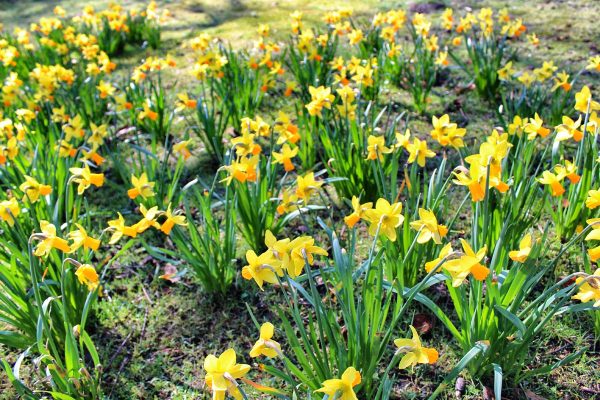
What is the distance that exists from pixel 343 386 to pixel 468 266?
0.46 m

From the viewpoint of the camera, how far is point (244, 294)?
7.63ft

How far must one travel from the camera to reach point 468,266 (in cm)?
134

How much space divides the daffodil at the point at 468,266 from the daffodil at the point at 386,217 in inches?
9.0

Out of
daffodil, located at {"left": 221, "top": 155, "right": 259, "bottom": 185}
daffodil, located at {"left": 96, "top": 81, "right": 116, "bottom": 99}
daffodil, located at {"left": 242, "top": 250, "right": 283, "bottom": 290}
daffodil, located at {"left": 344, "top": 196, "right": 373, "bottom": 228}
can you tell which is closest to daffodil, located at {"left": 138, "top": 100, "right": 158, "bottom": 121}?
daffodil, located at {"left": 96, "top": 81, "right": 116, "bottom": 99}

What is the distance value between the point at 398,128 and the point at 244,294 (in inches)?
72.0

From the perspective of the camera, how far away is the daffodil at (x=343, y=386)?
3.94 ft

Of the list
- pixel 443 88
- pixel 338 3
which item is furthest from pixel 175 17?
pixel 443 88

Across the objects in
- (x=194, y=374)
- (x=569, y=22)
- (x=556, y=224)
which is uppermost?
(x=569, y=22)

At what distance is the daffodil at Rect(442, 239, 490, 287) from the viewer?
1327 mm

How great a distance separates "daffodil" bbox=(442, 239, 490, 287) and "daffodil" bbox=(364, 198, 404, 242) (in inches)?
9.0

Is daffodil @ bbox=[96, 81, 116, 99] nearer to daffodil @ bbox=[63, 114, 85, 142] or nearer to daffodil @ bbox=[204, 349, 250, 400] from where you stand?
daffodil @ bbox=[63, 114, 85, 142]

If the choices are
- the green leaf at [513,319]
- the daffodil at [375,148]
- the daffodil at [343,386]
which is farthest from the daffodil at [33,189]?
the green leaf at [513,319]

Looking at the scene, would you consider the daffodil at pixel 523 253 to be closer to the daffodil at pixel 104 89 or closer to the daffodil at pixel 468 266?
the daffodil at pixel 468 266

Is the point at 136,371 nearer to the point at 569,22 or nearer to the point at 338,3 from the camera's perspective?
the point at 569,22
